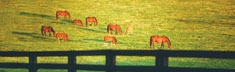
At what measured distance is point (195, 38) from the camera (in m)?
8.93

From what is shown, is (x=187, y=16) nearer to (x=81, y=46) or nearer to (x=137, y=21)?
(x=137, y=21)

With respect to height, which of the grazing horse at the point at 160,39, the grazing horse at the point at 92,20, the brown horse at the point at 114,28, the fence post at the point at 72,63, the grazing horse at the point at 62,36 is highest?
the grazing horse at the point at 92,20

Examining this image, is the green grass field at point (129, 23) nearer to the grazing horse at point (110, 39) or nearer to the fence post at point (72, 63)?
the grazing horse at point (110, 39)

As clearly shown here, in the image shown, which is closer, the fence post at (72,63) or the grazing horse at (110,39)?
the fence post at (72,63)

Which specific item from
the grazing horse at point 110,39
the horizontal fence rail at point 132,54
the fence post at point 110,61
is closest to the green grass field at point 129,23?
the grazing horse at point 110,39

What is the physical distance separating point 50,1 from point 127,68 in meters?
6.92

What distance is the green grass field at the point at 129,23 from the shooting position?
29.3 feet

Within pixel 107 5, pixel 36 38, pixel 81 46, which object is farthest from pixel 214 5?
pixel 36 38

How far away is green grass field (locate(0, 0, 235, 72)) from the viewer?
8.92 m

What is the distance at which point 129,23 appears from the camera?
966cm

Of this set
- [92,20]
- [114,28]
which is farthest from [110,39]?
[92,20]

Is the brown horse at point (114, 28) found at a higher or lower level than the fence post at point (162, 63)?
higher

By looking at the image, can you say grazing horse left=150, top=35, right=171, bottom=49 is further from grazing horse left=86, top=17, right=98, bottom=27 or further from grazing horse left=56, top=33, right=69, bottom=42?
grazing horse left=56, top=33, right=69, bottom=42

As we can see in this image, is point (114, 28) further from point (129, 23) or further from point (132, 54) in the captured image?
point (132, 54)
